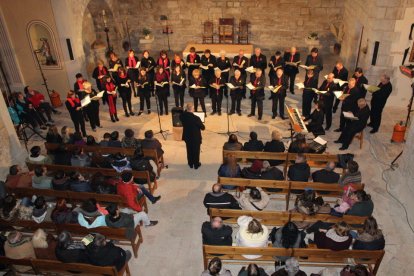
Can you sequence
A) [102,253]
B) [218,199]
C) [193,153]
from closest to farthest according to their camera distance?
[102,253] < [218,199] < [193,153]

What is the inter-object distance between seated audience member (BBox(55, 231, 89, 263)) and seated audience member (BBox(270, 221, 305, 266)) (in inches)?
123

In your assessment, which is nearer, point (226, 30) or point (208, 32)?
point (226, 30)

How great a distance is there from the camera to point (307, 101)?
36.5ft

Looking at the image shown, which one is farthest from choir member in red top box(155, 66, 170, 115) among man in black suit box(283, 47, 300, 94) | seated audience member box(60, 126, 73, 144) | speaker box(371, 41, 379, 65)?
speaker box(371, 41, 379, 65)

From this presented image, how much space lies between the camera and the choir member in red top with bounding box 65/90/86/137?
405 inches

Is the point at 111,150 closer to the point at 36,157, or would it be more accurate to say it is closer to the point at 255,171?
the point at 36,157

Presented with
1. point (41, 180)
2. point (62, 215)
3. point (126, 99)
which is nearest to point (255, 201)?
point (62, 215)

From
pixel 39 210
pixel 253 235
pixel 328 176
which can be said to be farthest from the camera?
pixel 328 176

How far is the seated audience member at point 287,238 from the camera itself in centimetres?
595

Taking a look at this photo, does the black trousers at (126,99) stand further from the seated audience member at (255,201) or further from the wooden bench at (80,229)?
the seated audience member at (255,201)

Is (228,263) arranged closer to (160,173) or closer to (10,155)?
(160,173)

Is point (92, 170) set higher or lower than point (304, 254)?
higher

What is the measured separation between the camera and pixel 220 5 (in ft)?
53.6

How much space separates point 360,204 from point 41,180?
6.26 metres
